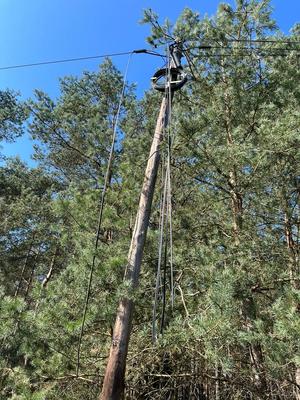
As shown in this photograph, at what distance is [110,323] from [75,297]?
515 millimetres

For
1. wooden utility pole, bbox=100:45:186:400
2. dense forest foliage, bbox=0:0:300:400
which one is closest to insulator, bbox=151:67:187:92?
wooden utility pole, bbox=100:45:186:400

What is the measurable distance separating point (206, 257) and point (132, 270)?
907 millimetres

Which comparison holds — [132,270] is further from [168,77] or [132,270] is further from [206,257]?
[168,77]

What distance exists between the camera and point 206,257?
3545mm

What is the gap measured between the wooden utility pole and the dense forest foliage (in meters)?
0.17

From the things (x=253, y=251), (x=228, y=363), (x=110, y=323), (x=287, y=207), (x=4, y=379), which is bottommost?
(x=4, y=379)

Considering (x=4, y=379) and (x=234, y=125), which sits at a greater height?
(x=234, y=125)

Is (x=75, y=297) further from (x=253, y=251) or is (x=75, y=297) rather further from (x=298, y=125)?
(x=298, y=125)

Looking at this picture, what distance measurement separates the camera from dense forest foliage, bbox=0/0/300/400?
3031 mm

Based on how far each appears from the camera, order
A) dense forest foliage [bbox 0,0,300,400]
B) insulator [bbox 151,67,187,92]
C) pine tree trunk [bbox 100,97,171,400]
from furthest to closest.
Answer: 1. insulator [bbox 151,67,187,92]
2. dense forest foliage [bbox 0,0,300,400]
3. pine tree trunk [bbox 100,97,171,400]

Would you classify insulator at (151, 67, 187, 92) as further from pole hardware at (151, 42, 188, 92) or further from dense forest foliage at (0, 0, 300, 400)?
dense forest foliage at (0, 0, 300, 400)

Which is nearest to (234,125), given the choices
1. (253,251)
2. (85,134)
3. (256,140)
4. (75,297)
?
(256,140)

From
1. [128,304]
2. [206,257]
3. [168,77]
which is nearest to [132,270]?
[128,304]

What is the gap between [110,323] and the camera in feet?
10.8
